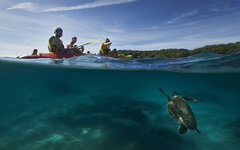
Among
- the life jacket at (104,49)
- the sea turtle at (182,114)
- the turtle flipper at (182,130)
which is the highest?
the life jacket at (104,49)

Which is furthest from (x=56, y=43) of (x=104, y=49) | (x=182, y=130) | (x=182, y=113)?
(x=182, y=130)

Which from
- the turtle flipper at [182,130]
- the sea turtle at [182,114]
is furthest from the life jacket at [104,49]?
the turtle flipper at [182,130]

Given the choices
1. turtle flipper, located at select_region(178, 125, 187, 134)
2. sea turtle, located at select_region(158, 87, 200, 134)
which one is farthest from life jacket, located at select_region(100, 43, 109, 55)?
turtle flipper, located at select_region(178, 125, 187, 134)

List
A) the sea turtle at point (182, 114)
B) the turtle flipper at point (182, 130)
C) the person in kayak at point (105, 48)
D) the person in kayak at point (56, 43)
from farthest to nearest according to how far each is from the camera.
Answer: the person in kayak at point (105, 48) → the person in kayak at point (56, 43) → the sea turtle at point (182, 114) → the turtle flipper at point (182, 130)

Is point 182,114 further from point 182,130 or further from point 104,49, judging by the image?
point 104,49

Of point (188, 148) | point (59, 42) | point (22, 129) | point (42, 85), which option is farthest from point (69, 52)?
point (42, 85)

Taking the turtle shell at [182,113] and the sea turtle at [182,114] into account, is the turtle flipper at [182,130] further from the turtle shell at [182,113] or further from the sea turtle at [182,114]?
the turtle shell at [182,113]

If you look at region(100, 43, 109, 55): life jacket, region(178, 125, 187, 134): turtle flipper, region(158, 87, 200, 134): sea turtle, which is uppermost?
region(100, 43, 109, 55): life jacket

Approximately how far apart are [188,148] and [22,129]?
27.6 feet

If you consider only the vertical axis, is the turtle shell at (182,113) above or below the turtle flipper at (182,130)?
above

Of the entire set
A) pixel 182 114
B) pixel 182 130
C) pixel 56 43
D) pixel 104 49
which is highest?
pixel 56 43

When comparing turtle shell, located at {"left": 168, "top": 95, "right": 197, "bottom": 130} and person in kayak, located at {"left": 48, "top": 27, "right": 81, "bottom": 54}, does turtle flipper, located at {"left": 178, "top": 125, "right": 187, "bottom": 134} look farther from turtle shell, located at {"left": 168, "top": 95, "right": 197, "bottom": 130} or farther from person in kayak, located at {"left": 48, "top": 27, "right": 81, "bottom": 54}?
person in kayak, located at {"left": 48, "top": 27, "right": 81, "bottom": 54}

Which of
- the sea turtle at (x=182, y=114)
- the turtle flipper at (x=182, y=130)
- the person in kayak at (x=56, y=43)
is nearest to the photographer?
the turtle flipper at (x=182, y=130)

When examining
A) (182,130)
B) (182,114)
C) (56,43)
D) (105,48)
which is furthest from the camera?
(105,48)
